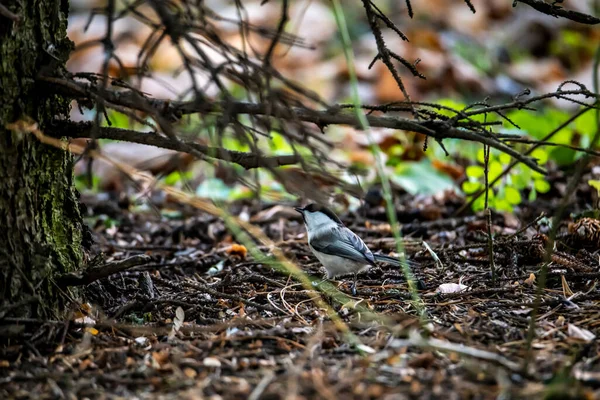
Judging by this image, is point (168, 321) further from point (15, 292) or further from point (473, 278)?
point (473, 278)

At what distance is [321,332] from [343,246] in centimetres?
107

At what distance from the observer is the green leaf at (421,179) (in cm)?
582

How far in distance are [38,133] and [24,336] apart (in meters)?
0.76

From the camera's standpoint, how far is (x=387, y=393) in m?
2.09

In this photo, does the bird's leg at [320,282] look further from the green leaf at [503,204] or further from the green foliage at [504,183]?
the green leaf at [503,204]

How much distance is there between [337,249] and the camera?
12.2ft

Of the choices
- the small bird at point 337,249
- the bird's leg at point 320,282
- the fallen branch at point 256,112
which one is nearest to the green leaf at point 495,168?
the small bird at point 337,249

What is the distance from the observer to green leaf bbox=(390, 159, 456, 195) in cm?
582

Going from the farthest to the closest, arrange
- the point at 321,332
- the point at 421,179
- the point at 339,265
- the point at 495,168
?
the point at 421,179, the point at 495,168, the point at 339,265, the point at 321,332

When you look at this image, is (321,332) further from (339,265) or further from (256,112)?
(339,265)

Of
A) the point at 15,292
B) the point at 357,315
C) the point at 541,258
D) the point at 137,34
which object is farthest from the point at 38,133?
the point at 137,34

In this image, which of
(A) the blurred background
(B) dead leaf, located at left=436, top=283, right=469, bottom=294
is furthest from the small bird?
(B) dead leaf, located at left=436, top=283, right=469, bottom=294

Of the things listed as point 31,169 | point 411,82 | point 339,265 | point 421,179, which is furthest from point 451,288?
point 411,82

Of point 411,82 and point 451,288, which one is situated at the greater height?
point 411,82
